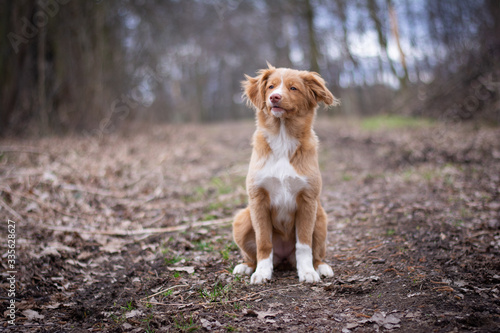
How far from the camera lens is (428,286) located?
2.92m

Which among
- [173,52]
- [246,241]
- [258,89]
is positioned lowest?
[246,241]

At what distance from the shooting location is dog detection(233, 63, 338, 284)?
321 centimetres

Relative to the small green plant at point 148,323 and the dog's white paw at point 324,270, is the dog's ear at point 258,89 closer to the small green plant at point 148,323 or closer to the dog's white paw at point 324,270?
the dog's white paw at point 324,270

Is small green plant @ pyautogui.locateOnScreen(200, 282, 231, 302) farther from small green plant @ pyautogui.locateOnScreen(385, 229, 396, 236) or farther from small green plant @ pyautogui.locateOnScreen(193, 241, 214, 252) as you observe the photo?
small green plant @ pyautogui.locateOnScreen(385, 229, 396, 236)

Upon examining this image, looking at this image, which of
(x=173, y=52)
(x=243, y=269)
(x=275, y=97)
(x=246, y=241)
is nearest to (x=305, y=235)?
(x=246, y=241)

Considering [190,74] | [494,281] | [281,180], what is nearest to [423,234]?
[494,281]

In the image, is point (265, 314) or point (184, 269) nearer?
point (265, 314)

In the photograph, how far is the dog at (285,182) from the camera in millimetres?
3215

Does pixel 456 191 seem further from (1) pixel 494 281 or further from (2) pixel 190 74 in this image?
(2) pixel 190 74

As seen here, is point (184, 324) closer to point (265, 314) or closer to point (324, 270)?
point (265, 314)

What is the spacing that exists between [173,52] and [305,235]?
23.3 meters

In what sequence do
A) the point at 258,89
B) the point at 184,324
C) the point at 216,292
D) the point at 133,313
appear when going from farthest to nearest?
the point at 258,89 → the point at 216,292 → the point at 133,313 → the point at 184,324

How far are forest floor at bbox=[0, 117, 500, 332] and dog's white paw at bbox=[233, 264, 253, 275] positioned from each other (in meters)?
0.12

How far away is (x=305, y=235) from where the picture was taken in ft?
10.8
